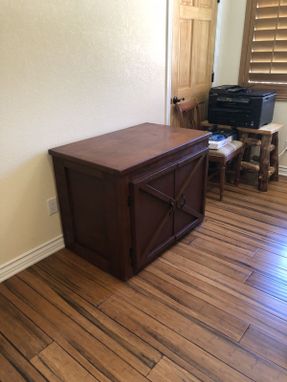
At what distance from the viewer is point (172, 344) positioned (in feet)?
4.86

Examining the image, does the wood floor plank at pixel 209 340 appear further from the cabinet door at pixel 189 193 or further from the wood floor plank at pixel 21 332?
the cabinet door at pixel 189 193

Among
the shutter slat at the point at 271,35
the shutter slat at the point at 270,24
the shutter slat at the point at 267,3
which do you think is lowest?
the shutter slat at the point at 271,35

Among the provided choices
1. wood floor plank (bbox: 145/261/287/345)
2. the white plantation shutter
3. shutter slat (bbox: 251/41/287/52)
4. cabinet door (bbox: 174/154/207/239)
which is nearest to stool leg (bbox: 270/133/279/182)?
the white plantation shutter

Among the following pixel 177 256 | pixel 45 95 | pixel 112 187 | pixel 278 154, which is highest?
pixel 45 95

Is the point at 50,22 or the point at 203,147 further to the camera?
the point at 203,147

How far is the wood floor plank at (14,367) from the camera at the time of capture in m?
1.34

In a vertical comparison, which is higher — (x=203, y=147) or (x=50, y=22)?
(x=50, y=22)

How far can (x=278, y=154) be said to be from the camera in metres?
3.33

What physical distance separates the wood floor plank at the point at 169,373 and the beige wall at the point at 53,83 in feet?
3.79

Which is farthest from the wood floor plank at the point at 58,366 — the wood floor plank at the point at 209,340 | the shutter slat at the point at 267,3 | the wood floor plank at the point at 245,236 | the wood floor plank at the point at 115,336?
the shutter slat at the point at 267,3

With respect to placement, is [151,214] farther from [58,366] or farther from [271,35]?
[271,35]

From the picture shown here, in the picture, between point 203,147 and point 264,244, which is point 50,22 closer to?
point 203,147

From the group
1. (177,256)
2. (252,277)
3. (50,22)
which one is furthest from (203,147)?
(50,22)

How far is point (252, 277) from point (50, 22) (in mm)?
1992
